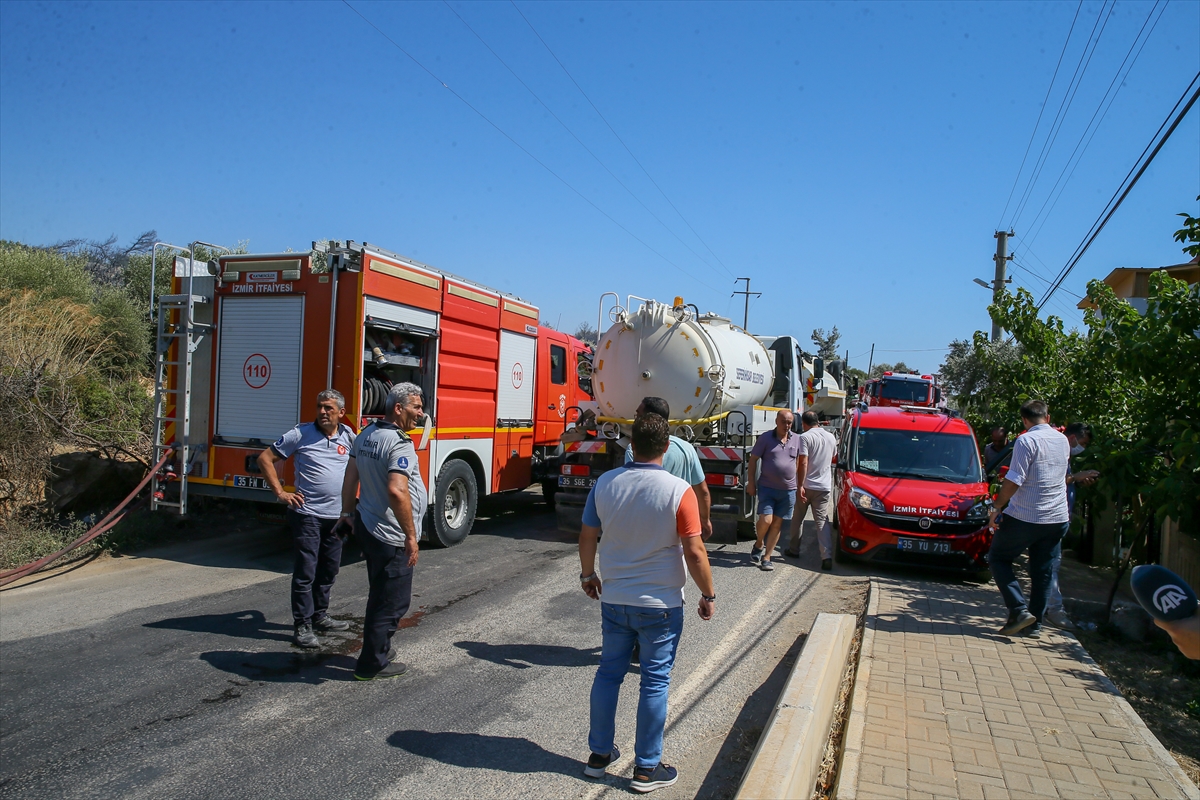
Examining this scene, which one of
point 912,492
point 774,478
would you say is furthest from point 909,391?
point 774,478

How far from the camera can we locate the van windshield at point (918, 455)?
373 inches

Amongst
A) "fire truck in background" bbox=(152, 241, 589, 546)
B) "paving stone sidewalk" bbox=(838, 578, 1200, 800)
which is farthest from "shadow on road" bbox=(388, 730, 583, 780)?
"fire truck in background" bbox=(152, 241, 589, 546)

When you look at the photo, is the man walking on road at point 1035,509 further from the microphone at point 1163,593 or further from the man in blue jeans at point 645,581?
the microphone at point 1163,593

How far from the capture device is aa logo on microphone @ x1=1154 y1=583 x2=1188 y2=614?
220 centimetres

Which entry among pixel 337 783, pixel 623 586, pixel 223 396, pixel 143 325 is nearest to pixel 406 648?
pixel 337 783

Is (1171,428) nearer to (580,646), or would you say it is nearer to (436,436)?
(580,646)

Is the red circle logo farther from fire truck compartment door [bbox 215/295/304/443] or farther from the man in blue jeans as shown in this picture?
the man in blue jeans

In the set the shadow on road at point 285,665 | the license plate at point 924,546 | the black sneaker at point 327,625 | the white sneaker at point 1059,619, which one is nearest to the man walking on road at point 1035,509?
the white sneaker at point 1059,619

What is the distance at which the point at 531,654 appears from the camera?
5613mm

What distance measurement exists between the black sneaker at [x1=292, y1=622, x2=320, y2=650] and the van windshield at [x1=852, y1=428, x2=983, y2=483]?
676cm

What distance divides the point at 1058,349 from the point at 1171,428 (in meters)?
4.96

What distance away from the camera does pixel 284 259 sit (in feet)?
27.3

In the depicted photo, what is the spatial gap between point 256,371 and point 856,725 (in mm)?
6913

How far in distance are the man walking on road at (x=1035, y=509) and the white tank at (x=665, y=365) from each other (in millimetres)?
4245
